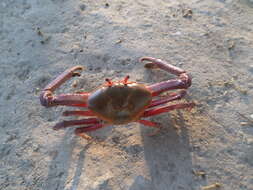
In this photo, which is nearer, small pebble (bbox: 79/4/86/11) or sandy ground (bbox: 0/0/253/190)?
sandy ground (bbox: 0/0/253/190)

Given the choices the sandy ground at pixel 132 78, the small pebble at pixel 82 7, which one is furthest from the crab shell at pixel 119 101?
the small pebble at pixel 82 7

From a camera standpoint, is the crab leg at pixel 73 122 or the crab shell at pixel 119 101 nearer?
the crab shell at pixel 119 101

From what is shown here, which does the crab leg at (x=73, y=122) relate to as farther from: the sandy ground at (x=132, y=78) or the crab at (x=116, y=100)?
the sandy ground at (x=132, y=78)

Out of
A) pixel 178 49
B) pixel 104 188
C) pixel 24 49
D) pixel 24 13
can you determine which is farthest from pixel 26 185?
pixel 24 13

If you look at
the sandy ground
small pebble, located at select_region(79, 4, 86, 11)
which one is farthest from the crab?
small pebble, located at select_region(79, 4, 86, 11)

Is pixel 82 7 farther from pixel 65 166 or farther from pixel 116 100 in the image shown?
pixel 65 166

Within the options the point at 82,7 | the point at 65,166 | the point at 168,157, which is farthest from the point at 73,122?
the point at 82,7

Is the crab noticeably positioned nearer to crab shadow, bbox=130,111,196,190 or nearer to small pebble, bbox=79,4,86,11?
crab shadow, bbox=130,111,196,190
